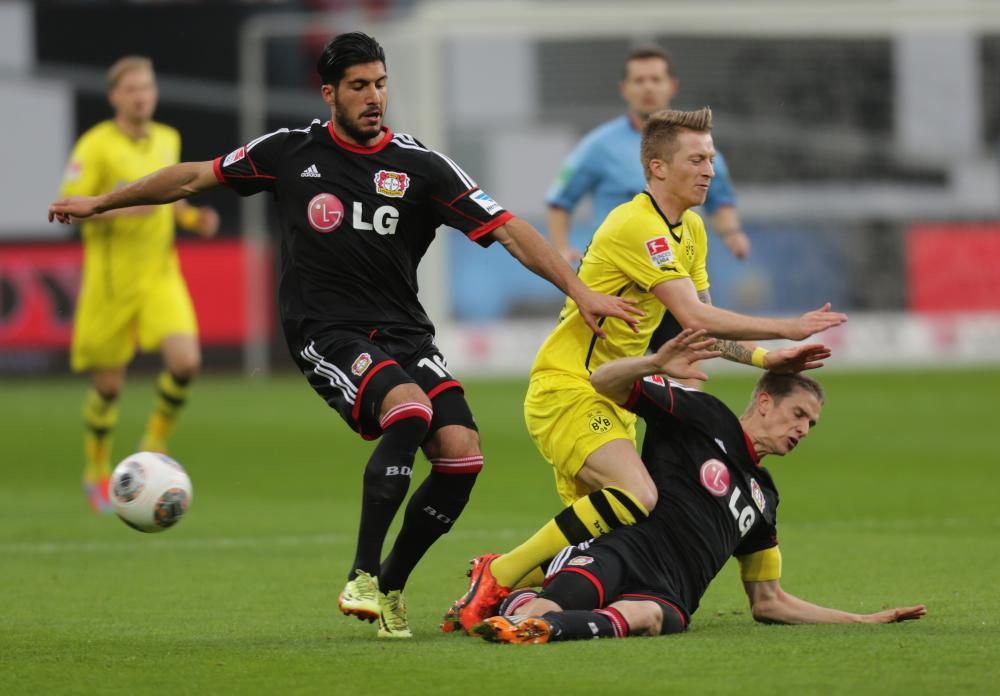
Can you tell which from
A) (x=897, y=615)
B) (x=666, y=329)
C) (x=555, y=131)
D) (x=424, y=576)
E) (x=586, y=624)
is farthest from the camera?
(x=555, y=131)

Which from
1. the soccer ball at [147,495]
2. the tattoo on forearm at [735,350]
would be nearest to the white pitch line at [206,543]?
the soccer ball at [147,495]

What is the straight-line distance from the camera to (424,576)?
831 cm

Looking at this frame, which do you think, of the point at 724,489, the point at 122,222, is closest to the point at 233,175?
the point at 724,489

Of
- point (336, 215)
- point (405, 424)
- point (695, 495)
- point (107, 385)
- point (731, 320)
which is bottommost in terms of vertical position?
point (107, 385)

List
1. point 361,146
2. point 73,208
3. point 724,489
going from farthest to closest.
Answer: point 73,208, point 361,146, point 724,489

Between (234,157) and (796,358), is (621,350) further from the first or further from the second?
(234,157)

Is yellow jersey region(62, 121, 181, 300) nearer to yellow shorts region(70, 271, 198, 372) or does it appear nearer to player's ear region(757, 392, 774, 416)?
yellow shorts region(70, 271, 198, 372)

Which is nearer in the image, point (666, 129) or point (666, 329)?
→ point (666, 129)

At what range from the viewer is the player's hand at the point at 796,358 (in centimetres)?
620

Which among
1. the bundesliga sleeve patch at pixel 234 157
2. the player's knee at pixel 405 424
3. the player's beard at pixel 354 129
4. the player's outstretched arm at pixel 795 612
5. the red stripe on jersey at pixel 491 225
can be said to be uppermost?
the player's beard at pixel 354 129

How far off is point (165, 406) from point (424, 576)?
392cm

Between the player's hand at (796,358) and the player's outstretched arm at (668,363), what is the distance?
0.20 meters

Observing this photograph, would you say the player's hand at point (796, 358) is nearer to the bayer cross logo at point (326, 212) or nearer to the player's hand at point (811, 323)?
the player's hand at point (811, 323)

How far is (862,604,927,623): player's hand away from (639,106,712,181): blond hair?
1.93 meters
